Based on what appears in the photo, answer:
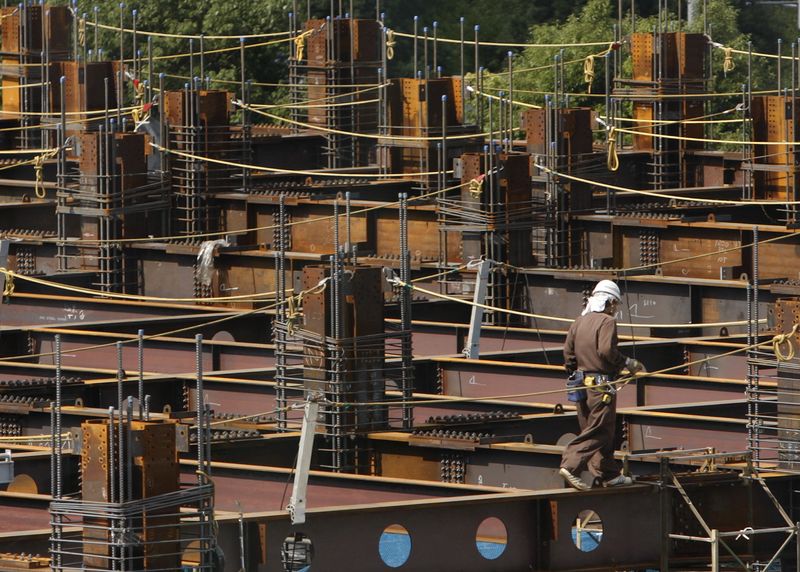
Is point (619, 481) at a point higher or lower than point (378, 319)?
lower

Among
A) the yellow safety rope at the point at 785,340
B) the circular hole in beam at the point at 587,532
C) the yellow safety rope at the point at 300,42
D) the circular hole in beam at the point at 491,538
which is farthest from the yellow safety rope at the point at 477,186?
the circular hole in beam at the point at 587,532

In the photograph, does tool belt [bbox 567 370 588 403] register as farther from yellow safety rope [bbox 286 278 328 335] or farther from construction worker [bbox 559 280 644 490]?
yellow safety rope [bbox 286 278 328 335]

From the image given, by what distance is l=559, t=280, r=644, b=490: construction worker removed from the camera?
841 inches

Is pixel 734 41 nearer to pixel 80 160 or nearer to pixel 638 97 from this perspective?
pixel 638 97

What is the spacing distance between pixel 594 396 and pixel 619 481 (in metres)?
0.87

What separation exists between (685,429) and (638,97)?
76.5 feet

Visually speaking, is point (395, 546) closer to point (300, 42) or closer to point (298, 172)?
point (298, 172)

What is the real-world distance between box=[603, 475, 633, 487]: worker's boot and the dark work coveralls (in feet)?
0.14

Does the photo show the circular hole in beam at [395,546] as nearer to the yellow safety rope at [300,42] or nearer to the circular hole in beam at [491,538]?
the circular hole in beam at [491,538]

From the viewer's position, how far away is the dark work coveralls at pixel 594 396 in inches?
840

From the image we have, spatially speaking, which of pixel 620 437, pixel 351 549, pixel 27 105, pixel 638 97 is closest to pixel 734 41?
pixel 638 97

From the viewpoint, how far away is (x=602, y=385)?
21375mm

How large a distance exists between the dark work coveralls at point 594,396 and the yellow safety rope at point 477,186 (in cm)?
1549

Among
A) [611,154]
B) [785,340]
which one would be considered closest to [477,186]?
[611,154]
